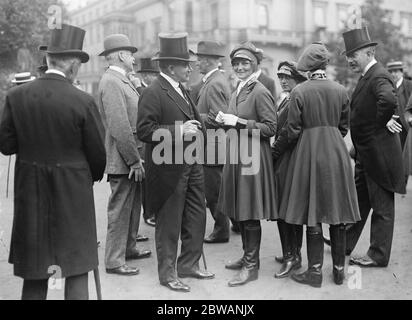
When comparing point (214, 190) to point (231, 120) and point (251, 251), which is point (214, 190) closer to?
point (251, 251)

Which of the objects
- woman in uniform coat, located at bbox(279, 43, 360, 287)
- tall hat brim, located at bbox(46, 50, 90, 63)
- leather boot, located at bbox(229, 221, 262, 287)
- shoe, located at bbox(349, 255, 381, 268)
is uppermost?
tall hat brim, located at bbox(46, 50, 90, 63)

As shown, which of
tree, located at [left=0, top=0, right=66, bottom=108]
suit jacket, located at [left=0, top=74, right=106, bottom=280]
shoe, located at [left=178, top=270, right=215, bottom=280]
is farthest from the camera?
tree, located at [left=0, top=0, right=66, bottom=108]

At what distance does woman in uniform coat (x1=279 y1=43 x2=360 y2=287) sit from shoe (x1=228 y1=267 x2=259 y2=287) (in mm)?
458

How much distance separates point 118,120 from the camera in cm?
475

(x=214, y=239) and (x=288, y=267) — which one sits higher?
(x=288, y=267)

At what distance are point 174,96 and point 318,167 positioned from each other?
4.86 ft

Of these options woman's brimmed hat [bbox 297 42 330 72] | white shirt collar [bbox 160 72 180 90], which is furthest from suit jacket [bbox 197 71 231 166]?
woman's brimmed hat [bbox 297 42 330 72]

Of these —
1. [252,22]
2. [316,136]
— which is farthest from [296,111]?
[252,22]

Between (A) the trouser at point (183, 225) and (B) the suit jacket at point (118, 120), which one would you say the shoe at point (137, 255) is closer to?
(A) the trouser at point (183, 225)

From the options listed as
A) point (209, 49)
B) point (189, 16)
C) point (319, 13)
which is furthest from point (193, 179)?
point (319, 13)

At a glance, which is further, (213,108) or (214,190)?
(214,190)

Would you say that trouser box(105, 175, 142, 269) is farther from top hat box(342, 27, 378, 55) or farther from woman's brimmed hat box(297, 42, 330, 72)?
top hat box(342, 27, 378, 55)

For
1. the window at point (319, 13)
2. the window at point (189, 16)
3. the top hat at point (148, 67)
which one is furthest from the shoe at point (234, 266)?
the window at point (319, 13)

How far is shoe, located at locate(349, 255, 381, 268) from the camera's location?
16.5 feet
